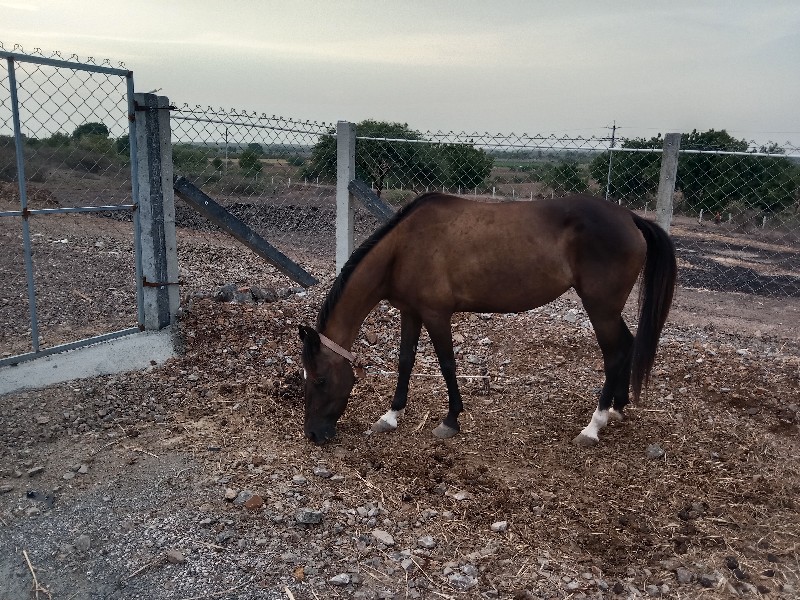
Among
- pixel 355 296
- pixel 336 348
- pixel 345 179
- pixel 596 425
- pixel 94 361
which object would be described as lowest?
pixel 596 425

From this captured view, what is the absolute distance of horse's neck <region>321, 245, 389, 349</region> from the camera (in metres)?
3.94

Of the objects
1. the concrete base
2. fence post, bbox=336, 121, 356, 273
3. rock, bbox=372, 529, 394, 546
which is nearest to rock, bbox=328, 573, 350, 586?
rock, bbox=372, 529, 394, 546

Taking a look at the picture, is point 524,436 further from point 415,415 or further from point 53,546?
point 53,546

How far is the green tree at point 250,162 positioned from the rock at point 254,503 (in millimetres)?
3961

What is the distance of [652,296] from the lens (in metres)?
4.10

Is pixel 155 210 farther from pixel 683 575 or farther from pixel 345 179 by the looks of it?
pixel 683 575

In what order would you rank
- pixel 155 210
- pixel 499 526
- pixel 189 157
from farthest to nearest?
pixel 189 157 < pixel 155 210 < pixel 499 526

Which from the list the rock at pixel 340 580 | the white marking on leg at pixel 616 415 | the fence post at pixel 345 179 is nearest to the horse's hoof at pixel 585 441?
the white marking on leg at pixel 616 415

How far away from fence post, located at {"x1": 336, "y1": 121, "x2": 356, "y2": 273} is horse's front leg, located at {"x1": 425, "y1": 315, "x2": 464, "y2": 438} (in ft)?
8.16

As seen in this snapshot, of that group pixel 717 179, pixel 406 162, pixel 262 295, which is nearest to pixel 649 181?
pixel 717 179

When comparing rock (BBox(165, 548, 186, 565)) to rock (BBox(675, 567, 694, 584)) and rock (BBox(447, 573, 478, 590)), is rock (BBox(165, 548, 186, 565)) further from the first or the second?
rock (BBox(675, 567, 694, 584))

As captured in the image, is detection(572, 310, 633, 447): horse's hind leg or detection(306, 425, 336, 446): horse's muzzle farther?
detection(572, 310, 633, 447): horse's hind leg

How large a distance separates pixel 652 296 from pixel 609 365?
0.56 meters

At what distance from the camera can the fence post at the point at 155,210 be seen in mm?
4910
